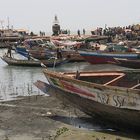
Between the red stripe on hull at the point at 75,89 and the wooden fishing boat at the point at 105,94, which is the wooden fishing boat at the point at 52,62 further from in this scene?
the red stripe on hull at the point at 75,89

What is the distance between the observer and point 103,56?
3525cm

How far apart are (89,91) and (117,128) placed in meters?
1.32

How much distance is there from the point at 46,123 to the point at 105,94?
2.19 metres

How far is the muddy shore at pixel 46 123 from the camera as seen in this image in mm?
11312

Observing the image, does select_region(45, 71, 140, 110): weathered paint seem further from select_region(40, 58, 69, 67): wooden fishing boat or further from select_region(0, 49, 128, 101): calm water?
select_region(40, 58, 69, 67): wooden fishing boat

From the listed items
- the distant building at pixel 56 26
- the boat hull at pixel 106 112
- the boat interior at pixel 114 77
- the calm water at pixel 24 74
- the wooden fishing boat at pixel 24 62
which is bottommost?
the calm water at pixel 24 74

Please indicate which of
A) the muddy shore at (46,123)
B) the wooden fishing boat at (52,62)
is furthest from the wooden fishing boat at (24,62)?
the muddy shore at (46,123)

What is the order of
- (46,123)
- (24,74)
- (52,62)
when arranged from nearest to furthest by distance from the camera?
(46,123) < (24,74) < (52,62)

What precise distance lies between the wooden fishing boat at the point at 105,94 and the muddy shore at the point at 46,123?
43 centimetres

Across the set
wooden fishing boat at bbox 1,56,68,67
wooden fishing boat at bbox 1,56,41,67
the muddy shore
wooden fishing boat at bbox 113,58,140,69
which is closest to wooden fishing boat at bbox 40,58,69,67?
wooden fishing boat at bbox 1,56,68,67

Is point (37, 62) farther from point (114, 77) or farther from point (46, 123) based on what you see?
point (46, 123)

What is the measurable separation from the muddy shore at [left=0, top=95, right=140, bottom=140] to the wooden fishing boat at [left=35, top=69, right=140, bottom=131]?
1.43 feet

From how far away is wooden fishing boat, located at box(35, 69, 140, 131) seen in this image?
11.0 m

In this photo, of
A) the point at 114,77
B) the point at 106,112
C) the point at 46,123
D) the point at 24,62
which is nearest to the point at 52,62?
the point at 24,62
